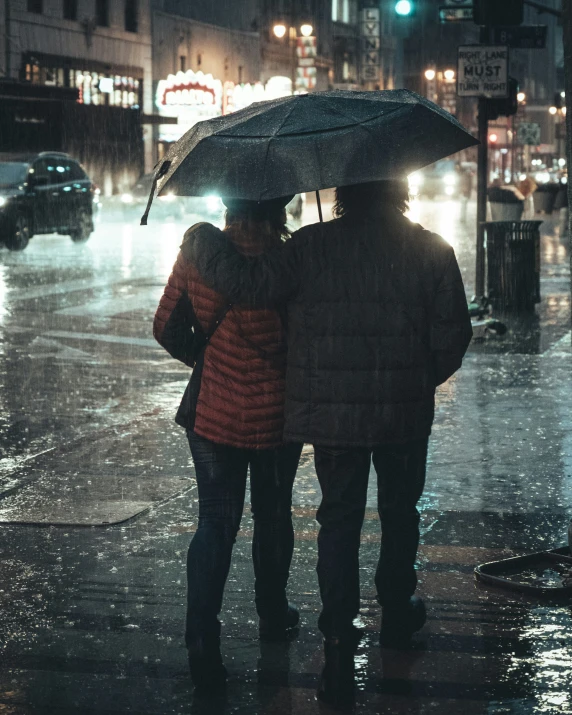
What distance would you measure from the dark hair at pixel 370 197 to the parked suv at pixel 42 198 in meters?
21.0

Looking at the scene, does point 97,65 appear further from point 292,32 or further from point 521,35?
point 521,35

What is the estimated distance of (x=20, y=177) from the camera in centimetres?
2527

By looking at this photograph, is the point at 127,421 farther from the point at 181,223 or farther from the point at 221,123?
the point at 181,223

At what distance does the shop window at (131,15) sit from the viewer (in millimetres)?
51375

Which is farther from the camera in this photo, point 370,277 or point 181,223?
Answer: point 181,223

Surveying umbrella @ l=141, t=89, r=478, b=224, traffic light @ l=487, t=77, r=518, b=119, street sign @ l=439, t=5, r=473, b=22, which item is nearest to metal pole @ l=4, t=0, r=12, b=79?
street sign @ l=439, t=5, r=473, b=22

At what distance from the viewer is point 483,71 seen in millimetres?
13297

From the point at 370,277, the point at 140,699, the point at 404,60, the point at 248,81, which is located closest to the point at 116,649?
the point at 140,699

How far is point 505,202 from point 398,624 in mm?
22764

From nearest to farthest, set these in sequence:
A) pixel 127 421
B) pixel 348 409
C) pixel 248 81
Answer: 1. pixel 348 409
2. pixel 127 421
3. pixel 248 81

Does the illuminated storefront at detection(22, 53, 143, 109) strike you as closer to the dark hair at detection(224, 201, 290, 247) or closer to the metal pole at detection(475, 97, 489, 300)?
the metal pole at detection(475, 97, 489, 300)

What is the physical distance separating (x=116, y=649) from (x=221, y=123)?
6.05ft

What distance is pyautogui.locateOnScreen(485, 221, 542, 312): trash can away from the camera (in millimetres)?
14703

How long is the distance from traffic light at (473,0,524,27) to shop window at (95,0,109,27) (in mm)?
38783
